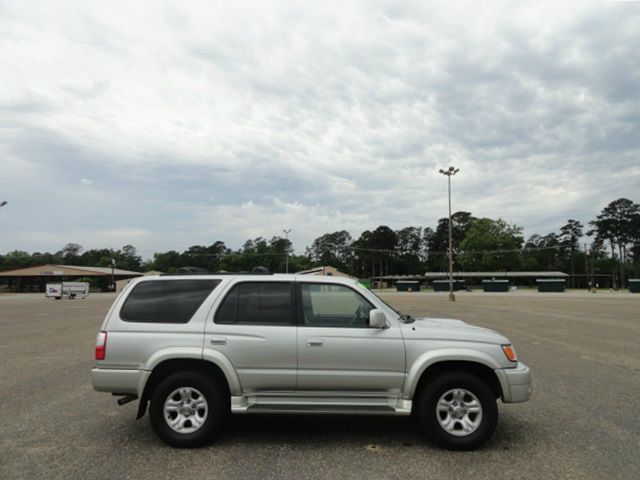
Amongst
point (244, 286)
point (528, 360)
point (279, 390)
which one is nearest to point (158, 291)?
point (244, 286)

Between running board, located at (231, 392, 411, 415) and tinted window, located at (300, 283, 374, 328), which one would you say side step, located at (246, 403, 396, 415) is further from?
tinted window, located at (300, 283, 374, 328)

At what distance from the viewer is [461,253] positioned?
107 meters

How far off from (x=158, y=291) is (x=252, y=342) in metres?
1.20

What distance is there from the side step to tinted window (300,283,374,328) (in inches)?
32.2

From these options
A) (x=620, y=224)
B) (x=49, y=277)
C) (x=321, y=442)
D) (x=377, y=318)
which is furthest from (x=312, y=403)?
(x=620, y=224)

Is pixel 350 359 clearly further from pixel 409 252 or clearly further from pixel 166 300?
pixel 409 252

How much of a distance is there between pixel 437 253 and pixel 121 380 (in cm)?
12313

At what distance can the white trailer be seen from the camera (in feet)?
169

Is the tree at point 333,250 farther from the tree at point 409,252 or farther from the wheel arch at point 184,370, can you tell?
the wheel arch at point 184,370

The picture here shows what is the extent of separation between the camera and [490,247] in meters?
104

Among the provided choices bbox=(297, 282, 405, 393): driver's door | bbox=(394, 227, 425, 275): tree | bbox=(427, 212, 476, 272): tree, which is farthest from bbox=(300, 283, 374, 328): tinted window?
bbox=(394, 227, 425, 275): tree

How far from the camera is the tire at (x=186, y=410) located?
15.7 feet

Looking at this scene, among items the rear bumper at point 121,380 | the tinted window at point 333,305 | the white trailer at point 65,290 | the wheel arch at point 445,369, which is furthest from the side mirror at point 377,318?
the white trailer at point 65,290

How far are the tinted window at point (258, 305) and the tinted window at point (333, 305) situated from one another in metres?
0.20
